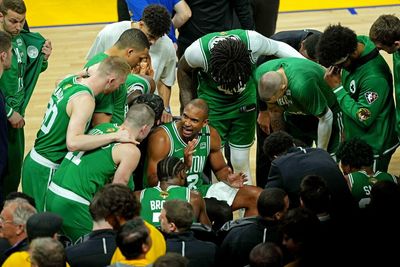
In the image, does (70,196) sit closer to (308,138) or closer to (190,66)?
(190,66)

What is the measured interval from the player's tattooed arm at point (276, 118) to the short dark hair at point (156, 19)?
945 millimetres

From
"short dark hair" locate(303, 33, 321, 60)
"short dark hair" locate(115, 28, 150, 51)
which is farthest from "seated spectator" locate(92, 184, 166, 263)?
"short dark hair" locate(303, 33, 321, 60)

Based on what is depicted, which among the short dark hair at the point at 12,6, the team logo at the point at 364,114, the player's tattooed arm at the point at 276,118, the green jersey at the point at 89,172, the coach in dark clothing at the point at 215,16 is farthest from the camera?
the coach in dark clothing at the point at 215,16

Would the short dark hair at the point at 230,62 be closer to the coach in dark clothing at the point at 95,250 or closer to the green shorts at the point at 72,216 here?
the green shorts at the point at 72,216

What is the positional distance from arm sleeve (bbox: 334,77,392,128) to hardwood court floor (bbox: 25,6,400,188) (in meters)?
2.76

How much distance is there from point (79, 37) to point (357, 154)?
5.74m

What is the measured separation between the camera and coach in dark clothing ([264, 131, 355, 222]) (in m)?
5.18

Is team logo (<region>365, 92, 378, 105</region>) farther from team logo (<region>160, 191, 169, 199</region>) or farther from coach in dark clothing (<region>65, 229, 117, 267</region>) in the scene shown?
coach in dark clothing (<region>65, 229, 117, 267</region>)

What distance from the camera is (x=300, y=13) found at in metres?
11.3

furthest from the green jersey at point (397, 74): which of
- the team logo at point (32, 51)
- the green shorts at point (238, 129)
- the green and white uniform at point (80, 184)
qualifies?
the team logo at point (32, 51)

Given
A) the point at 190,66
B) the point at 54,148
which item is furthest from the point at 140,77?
the point at 54,148

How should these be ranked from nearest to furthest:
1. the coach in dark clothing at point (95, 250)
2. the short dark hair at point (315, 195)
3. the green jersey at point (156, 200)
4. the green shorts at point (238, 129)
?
the coach in dark clothing at point (95, 250)
the short dark hair at point (315, 195)
the green jersey at point (156, 200)
the green shorts at point (238, 129)

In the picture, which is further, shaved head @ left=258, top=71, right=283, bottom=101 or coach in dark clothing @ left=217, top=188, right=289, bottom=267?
shaved head @ left=258, top=71, right=283, bottom=101

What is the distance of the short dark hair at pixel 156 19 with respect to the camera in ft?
Answer: 21.0
